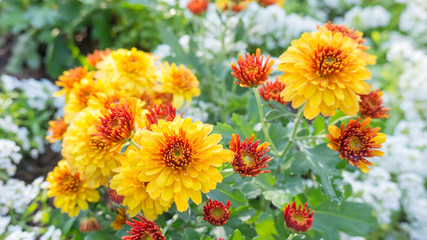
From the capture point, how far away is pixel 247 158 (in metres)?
0.97

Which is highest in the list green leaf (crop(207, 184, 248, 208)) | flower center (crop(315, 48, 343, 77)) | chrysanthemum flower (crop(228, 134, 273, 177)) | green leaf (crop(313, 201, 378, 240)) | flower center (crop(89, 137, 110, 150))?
flower center (crop(315, 48, 343, 77))

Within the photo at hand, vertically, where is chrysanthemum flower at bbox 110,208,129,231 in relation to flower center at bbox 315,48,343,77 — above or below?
below

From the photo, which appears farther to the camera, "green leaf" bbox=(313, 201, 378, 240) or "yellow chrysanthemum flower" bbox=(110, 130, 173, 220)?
"green leaf" bbox=(313, 201, 378, 240)

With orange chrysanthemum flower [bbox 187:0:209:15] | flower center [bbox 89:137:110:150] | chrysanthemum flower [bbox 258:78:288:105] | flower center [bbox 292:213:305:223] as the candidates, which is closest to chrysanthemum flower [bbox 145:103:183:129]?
flower center [bbox 89:137:110:150]

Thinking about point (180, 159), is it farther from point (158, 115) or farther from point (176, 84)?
point (176, 84)

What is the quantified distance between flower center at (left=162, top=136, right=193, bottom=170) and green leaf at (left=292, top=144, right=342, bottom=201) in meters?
0.45

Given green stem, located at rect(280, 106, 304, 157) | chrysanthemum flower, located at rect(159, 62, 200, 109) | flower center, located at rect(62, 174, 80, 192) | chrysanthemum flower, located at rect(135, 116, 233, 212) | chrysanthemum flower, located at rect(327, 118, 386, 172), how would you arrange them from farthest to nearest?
chrysanthemum flower, located at rect(159, 62, 200, 109)
flower center, located at rect(62, 174, 80, 192)
green stem, located at rect(280, 106, 304, 157)
chrysanthemum flower, located at rect(327, 118, 386, 172)
chrysanthemum flower, located at rect(135, 116, 233, 212)

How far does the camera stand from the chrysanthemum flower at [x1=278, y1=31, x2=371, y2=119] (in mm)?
966

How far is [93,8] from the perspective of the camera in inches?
110

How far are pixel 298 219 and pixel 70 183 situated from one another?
2.67 ft

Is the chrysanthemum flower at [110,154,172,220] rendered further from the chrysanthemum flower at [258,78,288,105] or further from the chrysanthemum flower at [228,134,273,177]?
the chrysanthemum flower at [258,78,288,105]

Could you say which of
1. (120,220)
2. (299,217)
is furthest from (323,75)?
(120,220)

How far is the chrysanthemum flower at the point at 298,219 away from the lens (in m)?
0.98

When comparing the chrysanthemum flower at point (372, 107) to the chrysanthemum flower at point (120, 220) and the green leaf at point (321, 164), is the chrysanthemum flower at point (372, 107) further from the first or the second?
the chrysanthemum flower at point (120, 220)
